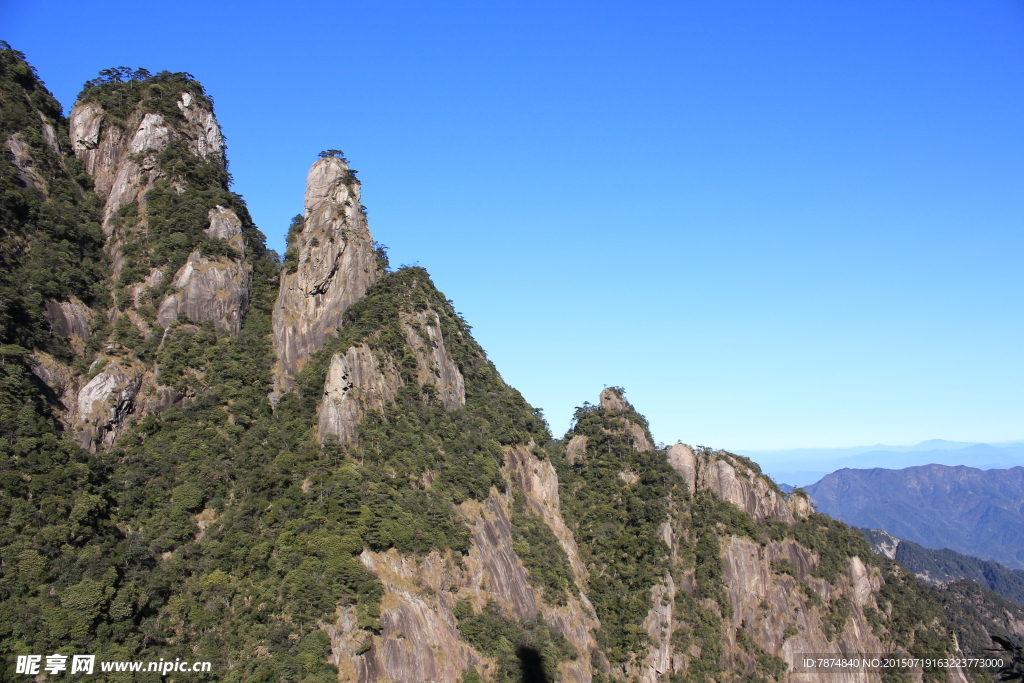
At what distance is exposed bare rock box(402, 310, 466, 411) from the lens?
280 ft

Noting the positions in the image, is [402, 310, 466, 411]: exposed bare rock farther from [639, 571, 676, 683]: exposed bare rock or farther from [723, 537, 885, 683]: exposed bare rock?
[723, 537, 885, 683]: exposed bare rock

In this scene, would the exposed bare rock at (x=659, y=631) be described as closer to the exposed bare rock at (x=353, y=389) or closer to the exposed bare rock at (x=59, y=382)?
the exposed bare rock at (x=353, y=389)

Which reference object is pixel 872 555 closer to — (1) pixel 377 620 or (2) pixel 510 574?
(2) pixel 510 574

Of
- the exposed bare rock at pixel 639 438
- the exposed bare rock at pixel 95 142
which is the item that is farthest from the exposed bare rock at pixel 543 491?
the exposed bare rock at pixel 95 142

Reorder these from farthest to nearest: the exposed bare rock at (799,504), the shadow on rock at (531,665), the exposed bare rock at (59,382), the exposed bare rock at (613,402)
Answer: the exposed bare rock at (613,402) < the exposed bare rock at (799,504) < the exposed bare rock at (59,382) < the shadow on rock at (531,665)

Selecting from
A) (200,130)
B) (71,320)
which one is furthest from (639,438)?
(200,130)

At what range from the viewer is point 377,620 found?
191 ft

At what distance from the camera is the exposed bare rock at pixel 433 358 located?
85375 millimetres

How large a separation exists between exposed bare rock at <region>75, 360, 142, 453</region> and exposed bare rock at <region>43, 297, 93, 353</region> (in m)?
5.33

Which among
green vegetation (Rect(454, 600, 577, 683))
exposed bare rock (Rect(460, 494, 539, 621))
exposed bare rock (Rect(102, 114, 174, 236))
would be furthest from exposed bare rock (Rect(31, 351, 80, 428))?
green vegetation (Rect(454, 600, 577, 683))

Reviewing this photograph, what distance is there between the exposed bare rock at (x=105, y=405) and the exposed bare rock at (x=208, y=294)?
9112 millimetres

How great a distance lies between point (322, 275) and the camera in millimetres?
85750

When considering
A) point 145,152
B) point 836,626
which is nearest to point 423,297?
point 145,152

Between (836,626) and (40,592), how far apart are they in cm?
9682
